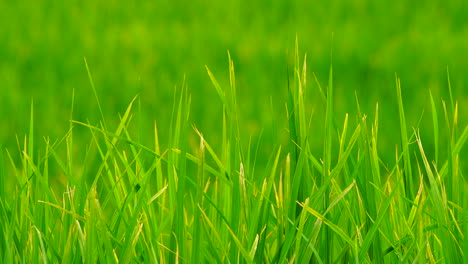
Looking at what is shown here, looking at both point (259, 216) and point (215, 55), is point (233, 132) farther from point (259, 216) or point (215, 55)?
point (215, 55)

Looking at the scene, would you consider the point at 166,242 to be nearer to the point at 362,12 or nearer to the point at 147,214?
the point at 147,214

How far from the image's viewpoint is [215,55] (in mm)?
3367

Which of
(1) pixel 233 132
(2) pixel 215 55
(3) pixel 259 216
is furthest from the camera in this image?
(2) pixel 215 55

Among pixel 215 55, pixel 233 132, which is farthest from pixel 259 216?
pixel 215 55

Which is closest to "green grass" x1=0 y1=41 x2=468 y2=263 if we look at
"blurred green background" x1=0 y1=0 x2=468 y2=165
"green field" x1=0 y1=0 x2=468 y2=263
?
"green field" x1=0 y1=0 x2=468 y2=263

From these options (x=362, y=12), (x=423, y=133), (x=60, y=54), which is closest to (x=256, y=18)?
(x=362, y=12)

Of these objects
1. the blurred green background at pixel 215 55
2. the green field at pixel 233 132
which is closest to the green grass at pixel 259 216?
the green field at pixel 233 132

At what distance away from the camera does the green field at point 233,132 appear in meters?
1.02

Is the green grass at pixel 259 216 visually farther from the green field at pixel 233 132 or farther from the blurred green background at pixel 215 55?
the blurred green background at pixel 215 55

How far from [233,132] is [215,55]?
2.22 metres

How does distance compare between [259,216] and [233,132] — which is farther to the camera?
[233,132]

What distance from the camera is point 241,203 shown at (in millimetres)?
1059

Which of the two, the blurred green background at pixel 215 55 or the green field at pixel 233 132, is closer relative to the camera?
the green field at pixel 233 132

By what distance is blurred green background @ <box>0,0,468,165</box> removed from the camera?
284 cm
